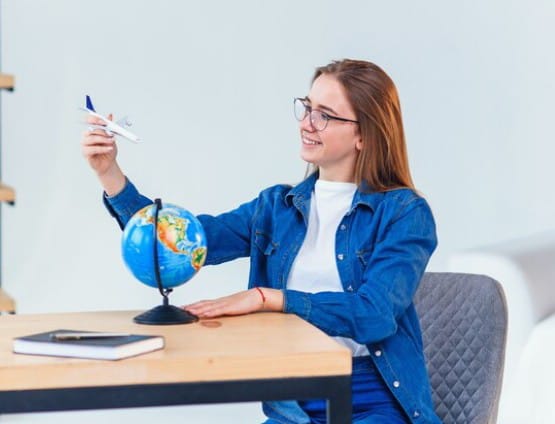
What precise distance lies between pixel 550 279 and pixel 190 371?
4.52 ft

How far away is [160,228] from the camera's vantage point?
1.62m

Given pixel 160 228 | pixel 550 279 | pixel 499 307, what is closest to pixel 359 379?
pixel 499 307

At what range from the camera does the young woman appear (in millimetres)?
1782

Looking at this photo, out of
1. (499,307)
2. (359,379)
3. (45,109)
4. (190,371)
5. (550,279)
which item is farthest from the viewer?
(45,109)

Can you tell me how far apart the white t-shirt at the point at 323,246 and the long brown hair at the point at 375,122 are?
0.06m

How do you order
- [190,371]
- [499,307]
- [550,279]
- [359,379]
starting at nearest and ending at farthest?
1. [190,371]
2. [359,379]
3. [499,307]
4. [550,279]

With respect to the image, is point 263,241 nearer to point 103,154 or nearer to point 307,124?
point 307,124

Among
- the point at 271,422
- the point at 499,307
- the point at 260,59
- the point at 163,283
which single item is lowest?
the point at 271,422

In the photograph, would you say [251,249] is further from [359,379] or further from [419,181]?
[419,181]

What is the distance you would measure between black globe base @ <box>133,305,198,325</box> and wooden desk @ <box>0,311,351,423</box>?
151 mm

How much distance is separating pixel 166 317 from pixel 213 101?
87.8 inches

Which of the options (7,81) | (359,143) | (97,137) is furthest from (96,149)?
(7,81)

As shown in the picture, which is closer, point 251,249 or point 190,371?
point 190,371

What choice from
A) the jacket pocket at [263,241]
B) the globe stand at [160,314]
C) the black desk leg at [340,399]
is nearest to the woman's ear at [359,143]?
the jacket pocket at [263,241]
